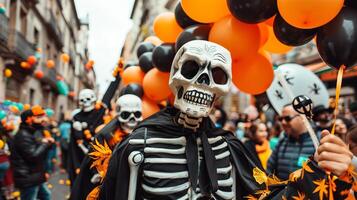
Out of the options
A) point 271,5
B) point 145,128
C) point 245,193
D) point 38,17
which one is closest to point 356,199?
point 245,193

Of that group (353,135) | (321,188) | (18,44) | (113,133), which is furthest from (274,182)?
(18,44)

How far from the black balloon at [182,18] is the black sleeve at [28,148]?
304 centimetres

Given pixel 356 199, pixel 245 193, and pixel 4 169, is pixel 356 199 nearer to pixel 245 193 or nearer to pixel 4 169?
pixel 245 193

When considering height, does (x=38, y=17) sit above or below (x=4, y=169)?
above

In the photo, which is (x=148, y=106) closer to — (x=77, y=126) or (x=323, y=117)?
(x=77, y=126)

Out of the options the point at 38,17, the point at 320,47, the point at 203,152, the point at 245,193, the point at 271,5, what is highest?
the point at 38,17

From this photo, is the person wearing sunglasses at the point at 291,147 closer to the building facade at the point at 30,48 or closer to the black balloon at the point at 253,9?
the black balloon at the point at 253,9

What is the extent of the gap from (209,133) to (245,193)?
16.3 inches

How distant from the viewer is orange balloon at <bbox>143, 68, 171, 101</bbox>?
3.90 meters

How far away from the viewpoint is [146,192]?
7.06 feet

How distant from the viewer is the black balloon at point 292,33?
2.39 metres

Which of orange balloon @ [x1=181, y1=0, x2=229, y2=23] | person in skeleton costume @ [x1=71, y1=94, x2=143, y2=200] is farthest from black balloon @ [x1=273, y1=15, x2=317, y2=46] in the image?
person in skeleton costume @ [x1=71, y1=94, x2=143, y2=200]

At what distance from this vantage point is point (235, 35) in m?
2.96

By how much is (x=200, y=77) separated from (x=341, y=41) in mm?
750
